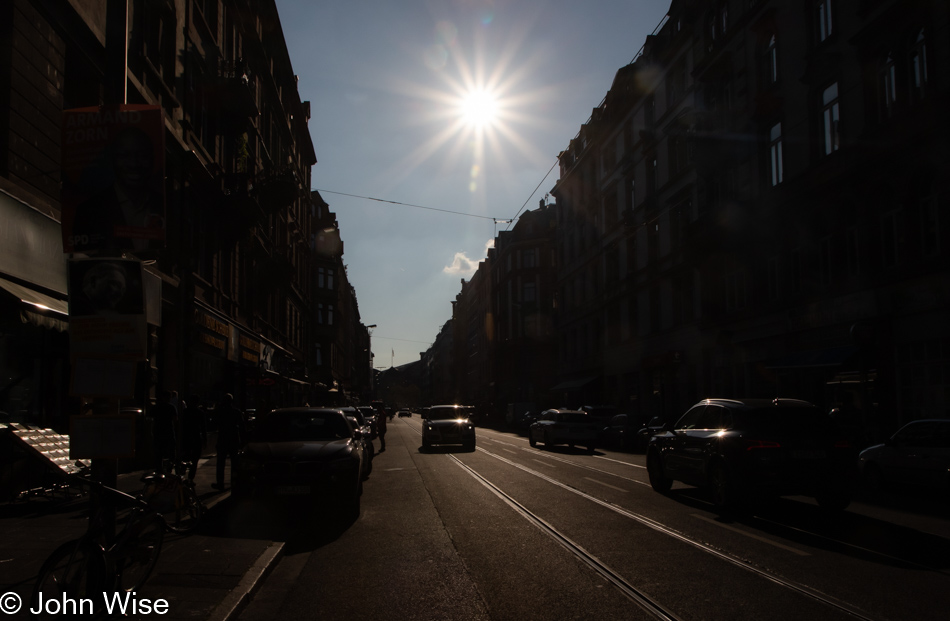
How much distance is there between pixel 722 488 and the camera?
35.4ft

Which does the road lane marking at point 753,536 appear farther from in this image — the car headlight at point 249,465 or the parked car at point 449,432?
the parked car at point 449,432

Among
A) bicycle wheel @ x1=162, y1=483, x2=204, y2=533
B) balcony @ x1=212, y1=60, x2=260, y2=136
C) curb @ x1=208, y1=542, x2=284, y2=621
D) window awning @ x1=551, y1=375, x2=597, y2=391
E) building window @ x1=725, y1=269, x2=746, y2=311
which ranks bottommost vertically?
curb @ x1=208, y1=542, x2=284, y2=621

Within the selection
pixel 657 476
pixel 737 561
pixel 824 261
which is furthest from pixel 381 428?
pixel 737 561

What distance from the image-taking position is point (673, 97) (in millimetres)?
36750

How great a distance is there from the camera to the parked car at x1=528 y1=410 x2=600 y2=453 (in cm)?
2670

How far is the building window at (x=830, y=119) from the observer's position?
22.8 meters

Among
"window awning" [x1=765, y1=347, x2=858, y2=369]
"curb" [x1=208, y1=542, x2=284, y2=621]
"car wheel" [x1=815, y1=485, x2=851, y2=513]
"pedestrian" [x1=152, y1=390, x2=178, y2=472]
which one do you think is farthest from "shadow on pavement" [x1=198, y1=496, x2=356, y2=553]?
"window awning" [x1=765, y1=347, x2=858, y2=369]

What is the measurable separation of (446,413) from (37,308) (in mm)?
18221

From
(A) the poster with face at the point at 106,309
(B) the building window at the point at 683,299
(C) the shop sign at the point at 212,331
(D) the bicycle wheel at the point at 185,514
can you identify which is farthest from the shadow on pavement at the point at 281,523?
(B) the building window at the point at 683,299

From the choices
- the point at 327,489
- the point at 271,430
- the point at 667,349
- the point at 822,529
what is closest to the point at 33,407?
the point at 271,430

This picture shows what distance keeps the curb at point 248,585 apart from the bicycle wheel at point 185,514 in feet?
4.62

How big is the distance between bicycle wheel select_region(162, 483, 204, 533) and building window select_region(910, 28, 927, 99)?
18.9m

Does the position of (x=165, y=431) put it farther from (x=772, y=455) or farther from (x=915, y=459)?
(x=915, y=459)

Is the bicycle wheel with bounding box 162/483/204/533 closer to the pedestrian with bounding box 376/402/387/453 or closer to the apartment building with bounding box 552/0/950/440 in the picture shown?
the apartment building with bounding box 552/0/950/440
